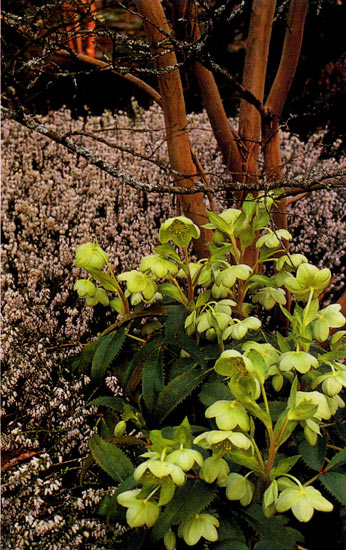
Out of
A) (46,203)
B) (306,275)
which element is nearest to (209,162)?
(46,203)

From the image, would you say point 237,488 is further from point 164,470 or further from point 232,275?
point 232,275

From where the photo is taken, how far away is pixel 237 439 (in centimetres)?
70

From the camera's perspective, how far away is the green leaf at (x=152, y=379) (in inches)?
39.3

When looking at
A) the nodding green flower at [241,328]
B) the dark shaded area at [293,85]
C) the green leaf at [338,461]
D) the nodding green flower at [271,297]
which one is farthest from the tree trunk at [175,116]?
the dark shaded area at [293,85]

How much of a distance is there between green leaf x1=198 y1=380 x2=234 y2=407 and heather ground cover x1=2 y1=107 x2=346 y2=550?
425 millimetres

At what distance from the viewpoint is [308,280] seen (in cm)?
87

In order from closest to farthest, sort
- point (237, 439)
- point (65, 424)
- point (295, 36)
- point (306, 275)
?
1. point (237, 439)
2. point (306, 275)
3. point (65, 424)
4. point (295, 36)

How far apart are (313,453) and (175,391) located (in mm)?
237

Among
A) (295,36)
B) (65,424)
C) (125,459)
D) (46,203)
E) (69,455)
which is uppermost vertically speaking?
(295,36)

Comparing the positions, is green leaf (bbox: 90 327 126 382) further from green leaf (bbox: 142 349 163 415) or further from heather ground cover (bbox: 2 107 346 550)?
heather ground cover (bbox: 2 107 346 550)

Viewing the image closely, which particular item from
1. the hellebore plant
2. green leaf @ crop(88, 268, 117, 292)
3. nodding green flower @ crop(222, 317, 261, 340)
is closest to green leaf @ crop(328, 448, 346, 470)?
the hellebore plant

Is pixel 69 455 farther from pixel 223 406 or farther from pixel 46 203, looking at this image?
pixel 46 203

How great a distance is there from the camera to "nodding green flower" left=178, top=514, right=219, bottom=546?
75 cm

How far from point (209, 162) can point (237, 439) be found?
2080mm
